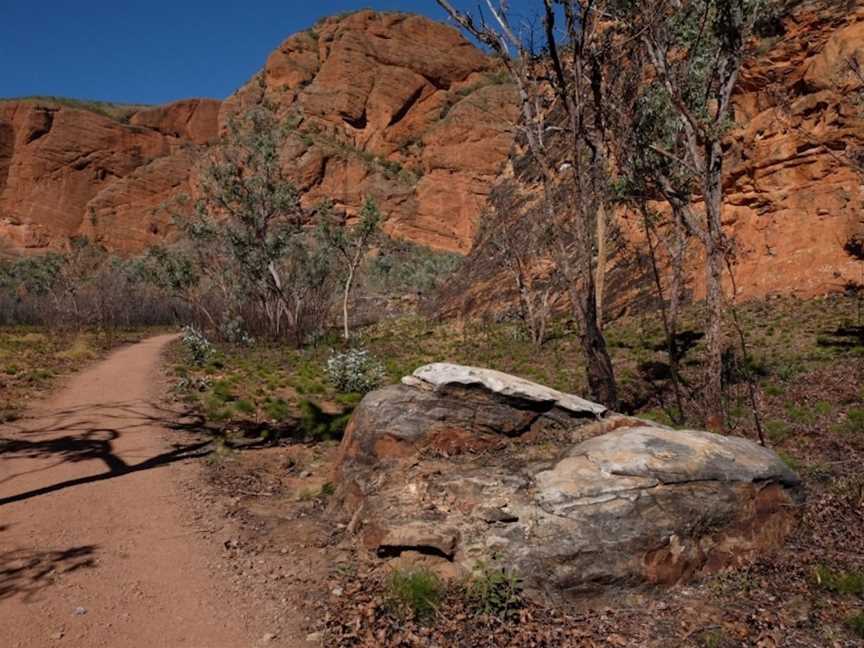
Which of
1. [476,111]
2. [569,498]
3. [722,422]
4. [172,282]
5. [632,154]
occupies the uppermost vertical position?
[476,111]

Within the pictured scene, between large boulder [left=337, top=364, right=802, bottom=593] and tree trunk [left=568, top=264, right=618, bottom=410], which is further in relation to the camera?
tree trunk [left=568, top=264, right=618, bottom=410]

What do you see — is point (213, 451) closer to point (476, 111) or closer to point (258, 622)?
point (258, 622)

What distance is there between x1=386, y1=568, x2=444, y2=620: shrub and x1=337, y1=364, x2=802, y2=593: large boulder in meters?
0.26

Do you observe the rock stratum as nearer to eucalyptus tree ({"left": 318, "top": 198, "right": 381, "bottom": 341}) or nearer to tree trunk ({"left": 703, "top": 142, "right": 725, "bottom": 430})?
eucalyptus tree ({"left": 318, "top": 198, "right": 381, "bottom": 341})

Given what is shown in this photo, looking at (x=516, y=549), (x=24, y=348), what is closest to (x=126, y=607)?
(x=516, y=549)

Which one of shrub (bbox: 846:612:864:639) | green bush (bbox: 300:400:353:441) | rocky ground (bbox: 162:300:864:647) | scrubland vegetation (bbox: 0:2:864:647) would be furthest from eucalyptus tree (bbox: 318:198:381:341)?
shrub (bbox: 846:612:864:639)

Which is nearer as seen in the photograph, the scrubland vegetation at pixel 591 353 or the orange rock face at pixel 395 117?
the scrubland vegetation at pixel 591 353

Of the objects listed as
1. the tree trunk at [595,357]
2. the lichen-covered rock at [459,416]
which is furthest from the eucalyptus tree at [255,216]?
the lichen-covered rock at [459,416]

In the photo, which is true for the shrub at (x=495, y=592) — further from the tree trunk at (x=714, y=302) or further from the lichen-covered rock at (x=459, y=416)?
the tree trunk at (x=714, y=302)

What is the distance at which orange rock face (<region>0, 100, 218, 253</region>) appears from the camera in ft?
280

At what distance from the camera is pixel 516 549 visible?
430 centimetres

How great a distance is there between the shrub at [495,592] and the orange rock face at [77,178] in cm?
9148

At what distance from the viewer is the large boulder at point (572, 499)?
14.1ft

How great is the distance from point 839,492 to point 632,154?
288 inches
